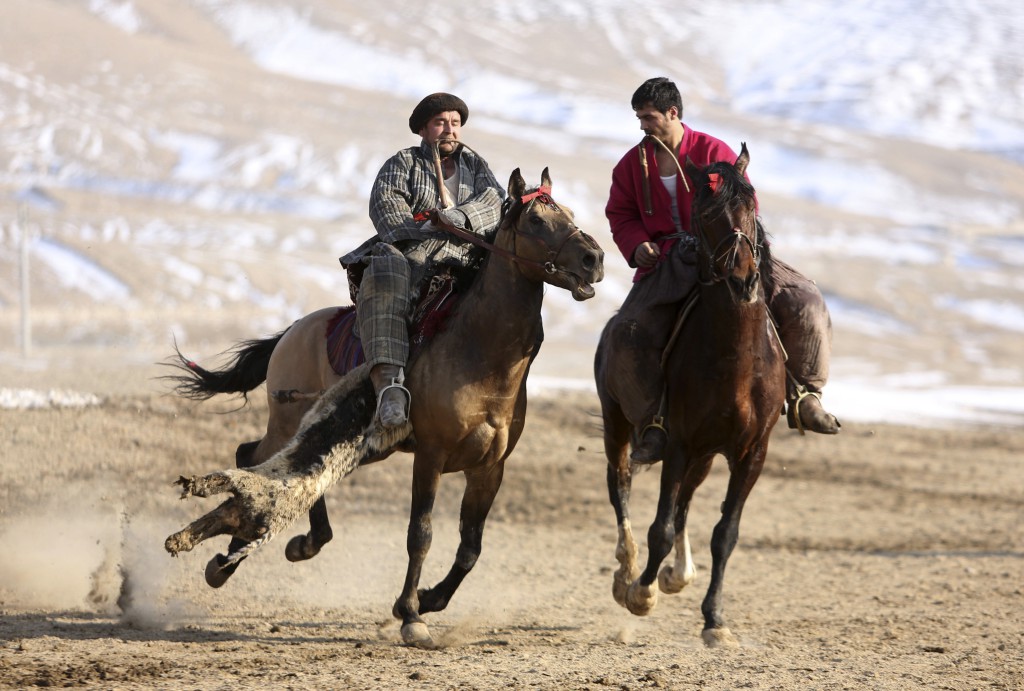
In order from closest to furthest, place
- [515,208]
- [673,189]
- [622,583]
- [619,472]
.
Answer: [515,208]
[673,189]
[622,583]
[619,472]

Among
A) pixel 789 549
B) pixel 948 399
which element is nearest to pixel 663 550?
pixel 789 549

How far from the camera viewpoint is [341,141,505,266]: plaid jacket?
6953 millimetres

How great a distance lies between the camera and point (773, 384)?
6.98 meters

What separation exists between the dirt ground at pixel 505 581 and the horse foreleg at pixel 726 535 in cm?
17

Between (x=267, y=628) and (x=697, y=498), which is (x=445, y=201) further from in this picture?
(x=697, y=498)

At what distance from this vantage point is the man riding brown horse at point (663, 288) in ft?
23.4

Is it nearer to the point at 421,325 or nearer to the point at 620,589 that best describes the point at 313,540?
the point at 421,325

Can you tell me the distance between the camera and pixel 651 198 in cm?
756

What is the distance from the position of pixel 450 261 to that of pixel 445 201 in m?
0.37

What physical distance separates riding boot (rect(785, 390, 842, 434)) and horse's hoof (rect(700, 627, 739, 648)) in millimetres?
1331

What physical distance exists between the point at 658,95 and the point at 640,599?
3068mm

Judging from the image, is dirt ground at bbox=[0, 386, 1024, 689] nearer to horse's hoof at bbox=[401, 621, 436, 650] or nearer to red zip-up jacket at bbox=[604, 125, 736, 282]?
horse's hoof at bbox=[401, 621, 436, 650]

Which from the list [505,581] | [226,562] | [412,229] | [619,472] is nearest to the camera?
[226,562]

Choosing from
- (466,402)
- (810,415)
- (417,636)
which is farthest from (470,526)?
(810,415)
